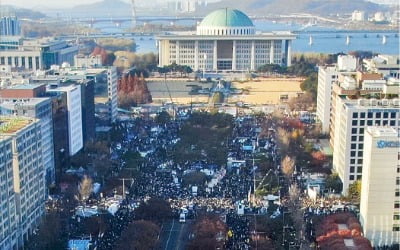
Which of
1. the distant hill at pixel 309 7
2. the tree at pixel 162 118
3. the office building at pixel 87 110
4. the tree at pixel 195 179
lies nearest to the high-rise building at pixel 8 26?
the tree at pixel 162 118

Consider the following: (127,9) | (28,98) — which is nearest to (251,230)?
(28,98)

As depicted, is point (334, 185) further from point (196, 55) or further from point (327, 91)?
point (196, 55)

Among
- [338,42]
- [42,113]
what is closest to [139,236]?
[42,113]

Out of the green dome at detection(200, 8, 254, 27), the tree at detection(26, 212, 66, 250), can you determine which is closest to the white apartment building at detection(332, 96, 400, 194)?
the tree at detection(26, 212, 66, 250)

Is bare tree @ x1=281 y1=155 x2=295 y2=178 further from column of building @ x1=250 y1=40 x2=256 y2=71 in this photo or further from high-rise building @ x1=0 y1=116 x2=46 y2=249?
column of building @ x1=250 y1=40 x2=256 y2=71

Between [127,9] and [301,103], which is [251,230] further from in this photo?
[127,9]

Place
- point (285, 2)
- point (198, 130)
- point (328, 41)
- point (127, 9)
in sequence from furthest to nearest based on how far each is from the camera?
point (127, 9)
point (285, 2)
point (328, 41)
point (198, 130)
